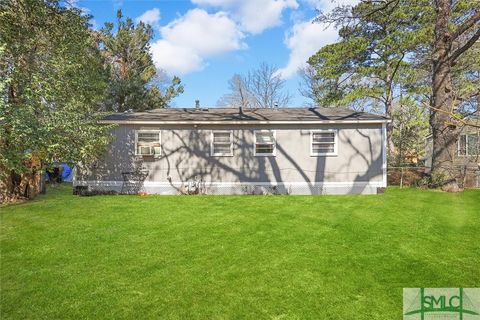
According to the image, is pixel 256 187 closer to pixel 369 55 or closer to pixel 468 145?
pixel 369 55

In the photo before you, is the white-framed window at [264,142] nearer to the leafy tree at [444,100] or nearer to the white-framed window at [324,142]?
the white-framed window at [324,142]

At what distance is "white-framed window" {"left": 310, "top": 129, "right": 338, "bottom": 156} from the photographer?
12.2 meters

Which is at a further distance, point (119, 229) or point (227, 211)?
point (227, 211)

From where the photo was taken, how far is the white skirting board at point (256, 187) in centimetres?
1211

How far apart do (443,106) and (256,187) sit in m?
7.70

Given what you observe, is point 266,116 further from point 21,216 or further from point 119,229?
point 21,216

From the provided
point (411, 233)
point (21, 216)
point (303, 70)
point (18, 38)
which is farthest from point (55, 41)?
point (303, 70)

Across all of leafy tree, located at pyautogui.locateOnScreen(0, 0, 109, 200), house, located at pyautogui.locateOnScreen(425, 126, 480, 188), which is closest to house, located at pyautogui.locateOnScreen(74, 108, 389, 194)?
leafy tree, located at pyautogui.locateOnScreen(0, 0, 109, 200)


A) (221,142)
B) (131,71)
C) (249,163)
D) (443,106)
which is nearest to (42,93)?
(221,142)

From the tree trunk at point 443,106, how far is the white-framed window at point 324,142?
13.1 ft

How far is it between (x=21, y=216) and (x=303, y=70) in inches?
1201

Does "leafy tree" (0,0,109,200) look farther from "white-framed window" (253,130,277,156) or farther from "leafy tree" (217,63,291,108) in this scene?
"leafy tree" (217,63,291,108)

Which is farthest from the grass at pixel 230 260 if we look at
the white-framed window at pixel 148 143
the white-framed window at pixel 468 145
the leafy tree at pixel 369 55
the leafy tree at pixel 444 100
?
the white-framed window at pixel 468 145

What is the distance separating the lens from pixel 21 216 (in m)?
8.11
